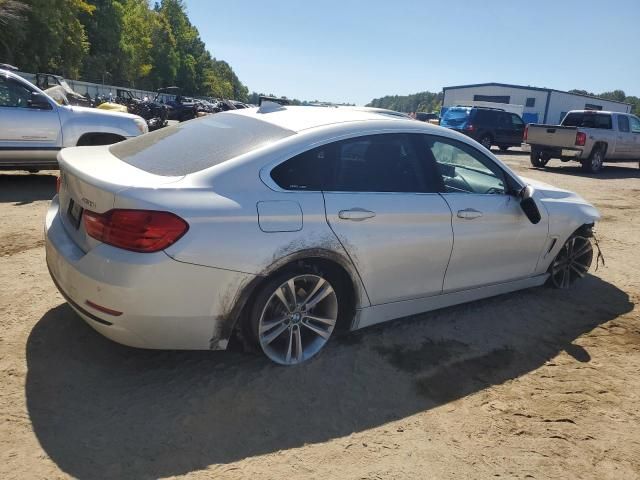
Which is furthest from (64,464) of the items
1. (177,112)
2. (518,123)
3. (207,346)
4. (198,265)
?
(177,112)

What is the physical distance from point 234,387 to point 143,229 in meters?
1.05

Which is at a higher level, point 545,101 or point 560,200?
point 545,101

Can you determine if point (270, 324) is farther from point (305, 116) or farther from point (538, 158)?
point (538, 158)

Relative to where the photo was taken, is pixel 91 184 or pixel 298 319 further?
pixel 298 319

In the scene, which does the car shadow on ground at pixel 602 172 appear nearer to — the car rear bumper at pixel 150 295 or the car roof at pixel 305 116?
the car roof at pixel 305 116

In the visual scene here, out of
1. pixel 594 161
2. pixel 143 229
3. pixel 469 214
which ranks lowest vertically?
pixel 143 229

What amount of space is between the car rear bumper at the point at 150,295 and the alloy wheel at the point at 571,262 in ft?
10.8

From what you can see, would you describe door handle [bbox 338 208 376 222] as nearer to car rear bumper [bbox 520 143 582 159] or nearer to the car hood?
the car hood

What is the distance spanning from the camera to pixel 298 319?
10.0ft

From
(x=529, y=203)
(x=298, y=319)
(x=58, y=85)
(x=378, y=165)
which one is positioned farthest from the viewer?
(x=58, y=85)

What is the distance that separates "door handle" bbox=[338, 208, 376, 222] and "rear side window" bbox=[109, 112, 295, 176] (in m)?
0.60

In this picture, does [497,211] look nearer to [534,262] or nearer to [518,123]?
[534,262]

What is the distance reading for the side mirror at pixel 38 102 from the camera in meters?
7.21

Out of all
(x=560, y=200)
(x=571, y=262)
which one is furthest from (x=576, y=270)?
(x=560, y=200)
